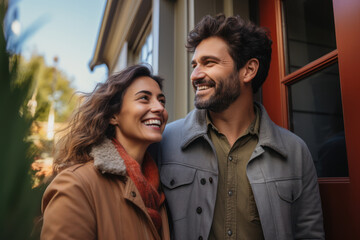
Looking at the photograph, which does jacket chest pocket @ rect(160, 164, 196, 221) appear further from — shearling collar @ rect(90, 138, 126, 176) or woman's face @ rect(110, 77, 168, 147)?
shearling collar @ rect(90, 138, 126, 176)

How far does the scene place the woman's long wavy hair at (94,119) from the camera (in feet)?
4.43

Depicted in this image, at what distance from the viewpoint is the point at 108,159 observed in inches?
50.2

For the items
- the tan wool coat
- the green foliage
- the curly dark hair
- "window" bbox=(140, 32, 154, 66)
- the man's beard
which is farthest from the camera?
"window" bbox=(140, 32, 154, 66)

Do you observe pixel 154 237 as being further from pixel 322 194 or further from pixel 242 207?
pixel 322 194

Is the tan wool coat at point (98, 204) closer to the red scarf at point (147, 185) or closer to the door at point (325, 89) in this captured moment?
the red scarf at point (147, 185)

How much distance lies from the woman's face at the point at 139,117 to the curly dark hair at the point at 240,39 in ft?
2.03

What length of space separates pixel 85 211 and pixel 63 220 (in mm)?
94

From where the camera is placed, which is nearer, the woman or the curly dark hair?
the woman

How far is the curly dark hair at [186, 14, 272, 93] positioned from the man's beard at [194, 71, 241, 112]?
0.17m

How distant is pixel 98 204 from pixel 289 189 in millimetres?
986

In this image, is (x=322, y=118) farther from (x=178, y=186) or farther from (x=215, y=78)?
(x=178, y=186)

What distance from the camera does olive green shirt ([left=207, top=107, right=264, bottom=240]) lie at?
1429 millimetres

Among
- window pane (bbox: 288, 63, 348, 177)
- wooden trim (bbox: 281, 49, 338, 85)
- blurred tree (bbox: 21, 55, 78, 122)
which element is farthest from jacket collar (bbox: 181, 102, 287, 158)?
blurred tree (bbox: 21, 55, 78, 122)

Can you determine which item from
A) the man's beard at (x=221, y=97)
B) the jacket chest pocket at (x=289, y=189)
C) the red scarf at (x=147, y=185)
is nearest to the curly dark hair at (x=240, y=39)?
the man's beard at (x=221, y=97)
